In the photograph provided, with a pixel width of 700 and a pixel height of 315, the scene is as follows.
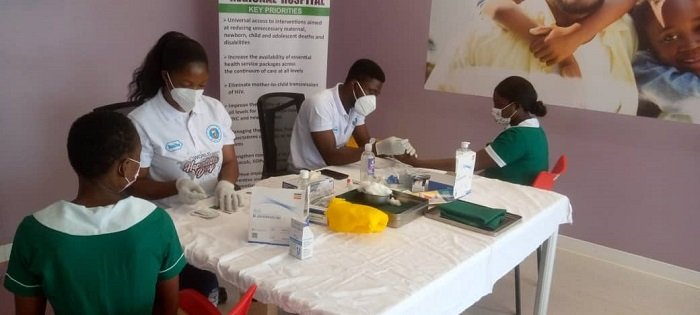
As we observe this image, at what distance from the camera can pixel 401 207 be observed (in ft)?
5.71

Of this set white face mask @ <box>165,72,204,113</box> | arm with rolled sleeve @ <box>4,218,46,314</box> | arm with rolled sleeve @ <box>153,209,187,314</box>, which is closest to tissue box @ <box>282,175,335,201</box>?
white face mask @ <box>165,72,204,113</box>

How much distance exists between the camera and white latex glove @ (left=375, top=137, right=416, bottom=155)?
235 cm

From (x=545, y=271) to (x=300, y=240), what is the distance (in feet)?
3.96

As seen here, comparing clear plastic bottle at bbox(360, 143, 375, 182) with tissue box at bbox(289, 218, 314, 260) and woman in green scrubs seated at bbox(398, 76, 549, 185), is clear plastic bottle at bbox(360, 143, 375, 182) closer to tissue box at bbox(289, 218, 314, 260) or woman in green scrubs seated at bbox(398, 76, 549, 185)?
woman in green scrubs seated at bbox(398, 76, 549, 185)

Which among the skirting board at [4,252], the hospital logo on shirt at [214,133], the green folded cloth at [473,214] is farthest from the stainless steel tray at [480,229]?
the skirting board at [4,252]

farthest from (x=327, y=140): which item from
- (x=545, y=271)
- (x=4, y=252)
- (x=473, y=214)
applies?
(x=4, y=252)

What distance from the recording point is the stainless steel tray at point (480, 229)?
5.46 feet

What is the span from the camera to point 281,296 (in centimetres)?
123

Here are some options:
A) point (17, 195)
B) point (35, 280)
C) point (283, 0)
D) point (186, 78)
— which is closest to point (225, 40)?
point (283, 0)

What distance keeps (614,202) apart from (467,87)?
3.72ft

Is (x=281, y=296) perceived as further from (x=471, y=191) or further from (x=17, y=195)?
(x=17, y=195)

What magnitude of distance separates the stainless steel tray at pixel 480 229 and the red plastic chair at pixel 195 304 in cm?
81

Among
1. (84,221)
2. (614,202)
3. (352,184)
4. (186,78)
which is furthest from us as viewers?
(614,202)

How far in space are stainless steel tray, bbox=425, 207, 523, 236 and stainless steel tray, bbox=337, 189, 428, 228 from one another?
3 cm
